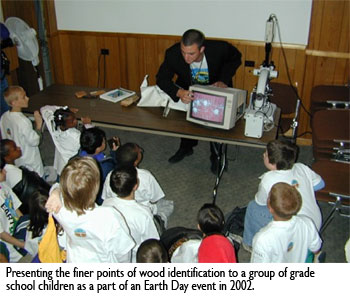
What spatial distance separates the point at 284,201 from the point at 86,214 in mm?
1104

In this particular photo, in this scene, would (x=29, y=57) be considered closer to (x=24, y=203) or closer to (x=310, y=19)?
(x=24, y=203)

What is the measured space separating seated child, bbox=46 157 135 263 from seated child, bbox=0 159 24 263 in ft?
2.15

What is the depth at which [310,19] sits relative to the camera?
14.8 ft

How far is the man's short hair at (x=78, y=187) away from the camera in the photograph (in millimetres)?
2186

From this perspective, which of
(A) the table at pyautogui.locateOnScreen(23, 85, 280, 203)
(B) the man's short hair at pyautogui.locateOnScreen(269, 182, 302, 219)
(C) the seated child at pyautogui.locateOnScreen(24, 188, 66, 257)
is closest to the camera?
(B) the man's short hair at pyautogui.locateOnScreen(269, 182, 302, 219)

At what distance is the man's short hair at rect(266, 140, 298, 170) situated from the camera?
9.09 feet

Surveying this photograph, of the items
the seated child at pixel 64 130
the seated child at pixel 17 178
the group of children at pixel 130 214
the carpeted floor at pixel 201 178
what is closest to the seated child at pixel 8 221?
the group of children at pixel 130 214

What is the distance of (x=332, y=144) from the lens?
11.7ft

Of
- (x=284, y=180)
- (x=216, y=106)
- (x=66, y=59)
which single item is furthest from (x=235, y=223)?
(x=66, y=59)

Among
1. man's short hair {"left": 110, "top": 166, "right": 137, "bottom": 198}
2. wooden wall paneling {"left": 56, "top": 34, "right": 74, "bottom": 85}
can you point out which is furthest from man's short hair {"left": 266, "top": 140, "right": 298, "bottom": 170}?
wooden wall paneling {"left": 56, "top": 34, "right": 74, "bottom": 85}

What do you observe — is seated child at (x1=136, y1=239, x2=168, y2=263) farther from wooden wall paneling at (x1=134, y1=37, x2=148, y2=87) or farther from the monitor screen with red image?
wooden wall paneling at (x1=134, y1=37, x2=148, y2=87)

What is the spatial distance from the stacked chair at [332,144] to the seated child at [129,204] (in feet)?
4.53

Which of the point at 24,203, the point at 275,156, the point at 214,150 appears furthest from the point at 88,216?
the point at 214,150
